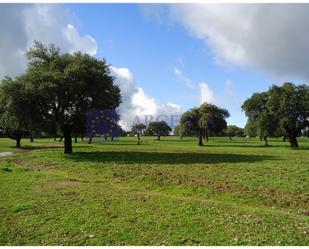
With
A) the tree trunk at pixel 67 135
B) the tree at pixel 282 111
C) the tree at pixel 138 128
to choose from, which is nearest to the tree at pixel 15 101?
the tree trunk at pixel 67 135

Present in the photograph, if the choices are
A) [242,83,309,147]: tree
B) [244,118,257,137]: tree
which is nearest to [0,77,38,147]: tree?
[242,83,309,147]: tree

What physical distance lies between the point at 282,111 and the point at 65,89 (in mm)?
38838

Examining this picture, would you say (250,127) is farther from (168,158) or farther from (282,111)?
(168,158)

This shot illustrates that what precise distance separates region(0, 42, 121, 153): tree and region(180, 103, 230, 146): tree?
43.8 m

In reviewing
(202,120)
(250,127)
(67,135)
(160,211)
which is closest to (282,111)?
(250,127)

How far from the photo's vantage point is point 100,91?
3469 centimetres

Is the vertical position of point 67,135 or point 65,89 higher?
point 65,89

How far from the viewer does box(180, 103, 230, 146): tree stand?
7831cm

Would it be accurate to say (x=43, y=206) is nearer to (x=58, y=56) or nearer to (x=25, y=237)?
(x=25, y=237)

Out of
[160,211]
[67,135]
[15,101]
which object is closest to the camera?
[160,211]

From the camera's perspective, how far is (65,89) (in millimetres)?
33500

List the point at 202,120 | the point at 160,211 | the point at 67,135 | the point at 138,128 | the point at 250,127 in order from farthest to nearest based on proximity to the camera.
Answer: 1. the point at 138,128
2. the point at 202,120
3. the point at 250,127
4. the point at 67,135
5. the point at 160,211

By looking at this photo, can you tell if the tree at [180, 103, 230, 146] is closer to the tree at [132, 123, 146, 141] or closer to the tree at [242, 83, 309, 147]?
the tree at [242, 83, 309, 147]

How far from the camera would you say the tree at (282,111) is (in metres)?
55.2
